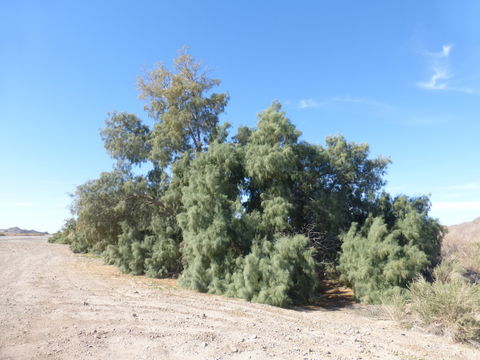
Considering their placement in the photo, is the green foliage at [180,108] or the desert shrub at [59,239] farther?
the desert shrub at [59,239]

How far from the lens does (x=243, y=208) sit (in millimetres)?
11820

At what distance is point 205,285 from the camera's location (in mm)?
11688

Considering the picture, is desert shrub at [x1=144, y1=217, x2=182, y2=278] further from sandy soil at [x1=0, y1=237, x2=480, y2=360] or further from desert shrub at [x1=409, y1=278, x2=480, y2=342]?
desert shrub at [x1=409, y1=278, x2=480, y2=342]

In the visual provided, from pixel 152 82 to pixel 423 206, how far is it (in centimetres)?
1339

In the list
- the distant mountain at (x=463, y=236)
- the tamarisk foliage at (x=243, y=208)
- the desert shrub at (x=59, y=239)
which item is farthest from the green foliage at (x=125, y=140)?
the desert shrub at (x=59, y=239)

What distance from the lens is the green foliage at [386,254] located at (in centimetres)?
1020

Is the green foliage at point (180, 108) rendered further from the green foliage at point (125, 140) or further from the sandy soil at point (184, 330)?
the sandy soil at point (184, 330)

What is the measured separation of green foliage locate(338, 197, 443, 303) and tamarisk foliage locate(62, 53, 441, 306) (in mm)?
37

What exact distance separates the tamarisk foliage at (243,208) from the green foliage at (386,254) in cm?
4

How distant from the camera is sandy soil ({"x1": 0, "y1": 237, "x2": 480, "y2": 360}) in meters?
5.36

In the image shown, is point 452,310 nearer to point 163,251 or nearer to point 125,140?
point 163,251

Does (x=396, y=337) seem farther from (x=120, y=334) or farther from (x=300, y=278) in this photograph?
(x=120, y=334)

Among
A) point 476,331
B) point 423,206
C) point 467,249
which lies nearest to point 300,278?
point 476,331

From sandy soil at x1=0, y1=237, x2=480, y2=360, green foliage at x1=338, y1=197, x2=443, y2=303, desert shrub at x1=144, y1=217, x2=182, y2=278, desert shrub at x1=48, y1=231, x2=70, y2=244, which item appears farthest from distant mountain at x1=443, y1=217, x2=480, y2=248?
desert shrub at x1=48, y1=231, x2=70, y2=244
